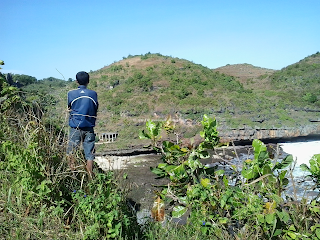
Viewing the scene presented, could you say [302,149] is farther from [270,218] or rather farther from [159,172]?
[270,218]

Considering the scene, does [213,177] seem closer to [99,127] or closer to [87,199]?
[87,199]

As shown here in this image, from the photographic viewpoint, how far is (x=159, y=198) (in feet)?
11.0

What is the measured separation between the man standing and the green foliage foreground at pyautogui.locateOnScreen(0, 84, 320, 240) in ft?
1.39

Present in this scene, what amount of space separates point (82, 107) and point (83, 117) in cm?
15

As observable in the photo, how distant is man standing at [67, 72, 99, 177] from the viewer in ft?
12.7

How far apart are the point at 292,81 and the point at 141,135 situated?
46072 mm

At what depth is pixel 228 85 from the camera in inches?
1633

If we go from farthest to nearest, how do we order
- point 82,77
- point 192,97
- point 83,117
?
point 192,97 → point 82,77 → point 83,117

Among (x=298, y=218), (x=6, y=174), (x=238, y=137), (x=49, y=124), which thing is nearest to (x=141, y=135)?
(x=49, y=124)

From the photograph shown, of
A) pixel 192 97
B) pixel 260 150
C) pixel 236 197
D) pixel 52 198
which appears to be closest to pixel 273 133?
pixel 192 97

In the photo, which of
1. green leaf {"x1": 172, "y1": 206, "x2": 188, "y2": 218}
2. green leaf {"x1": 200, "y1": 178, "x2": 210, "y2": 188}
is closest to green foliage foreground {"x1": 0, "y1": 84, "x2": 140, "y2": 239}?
green leaf {"x1": 172, "y1": 206, "x2": 188, "y2": 218}

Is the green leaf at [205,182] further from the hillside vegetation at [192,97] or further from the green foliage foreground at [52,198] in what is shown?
the hillside vegetation at [192,97]

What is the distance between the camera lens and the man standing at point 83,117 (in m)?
3.86

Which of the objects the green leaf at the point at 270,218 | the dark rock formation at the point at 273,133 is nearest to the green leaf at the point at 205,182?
the green leaf at the point at 270,218
